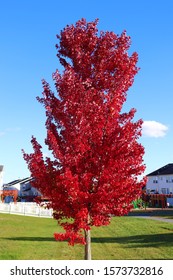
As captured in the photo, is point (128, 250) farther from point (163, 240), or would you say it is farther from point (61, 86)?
point (61, 86)

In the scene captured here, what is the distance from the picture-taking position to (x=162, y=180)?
86125 mm

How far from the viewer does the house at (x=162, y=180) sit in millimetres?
84269

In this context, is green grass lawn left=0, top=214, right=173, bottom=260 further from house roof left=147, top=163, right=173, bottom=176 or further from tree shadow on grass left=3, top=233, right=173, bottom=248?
house roof left=147, top=163, right=173, bottom=176

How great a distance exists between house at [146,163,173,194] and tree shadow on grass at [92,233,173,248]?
200 ft

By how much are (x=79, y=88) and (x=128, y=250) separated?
11773 millimetres

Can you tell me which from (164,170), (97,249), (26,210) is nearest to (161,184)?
(164,170)

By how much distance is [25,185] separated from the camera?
376 ft

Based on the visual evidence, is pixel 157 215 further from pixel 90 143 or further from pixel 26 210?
pixel 90 143

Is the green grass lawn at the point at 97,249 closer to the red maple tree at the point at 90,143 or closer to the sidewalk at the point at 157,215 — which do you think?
the red maple tree at the point at 90,143

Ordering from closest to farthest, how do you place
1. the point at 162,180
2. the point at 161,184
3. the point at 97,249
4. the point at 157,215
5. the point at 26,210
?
the point at 97,249 → the point at 26,210 → the point at 157,215 → the point at 162,180 → the point at 161,184

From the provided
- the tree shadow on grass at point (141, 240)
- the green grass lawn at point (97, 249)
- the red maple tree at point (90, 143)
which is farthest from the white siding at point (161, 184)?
the red maple tree at point (90, 143)

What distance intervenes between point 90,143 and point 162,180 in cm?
7933

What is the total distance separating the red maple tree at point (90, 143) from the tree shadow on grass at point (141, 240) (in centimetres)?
1098

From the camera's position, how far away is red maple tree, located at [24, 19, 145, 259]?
30.9 ft
